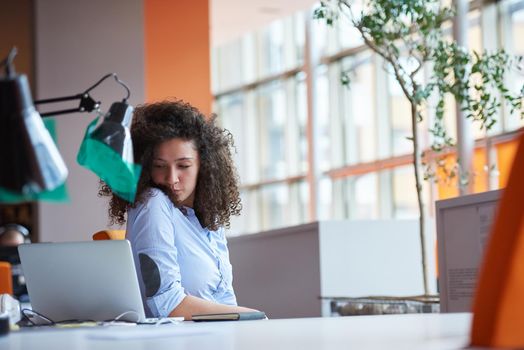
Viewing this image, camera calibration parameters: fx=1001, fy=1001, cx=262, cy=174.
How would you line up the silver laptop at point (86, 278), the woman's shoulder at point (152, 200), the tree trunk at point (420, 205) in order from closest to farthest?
the silver laptop at point (86, 278) < the woman's shoulder at point (152, 200) < the tree trunk at point (420, 205)

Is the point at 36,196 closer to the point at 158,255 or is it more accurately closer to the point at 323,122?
the point at 158,255

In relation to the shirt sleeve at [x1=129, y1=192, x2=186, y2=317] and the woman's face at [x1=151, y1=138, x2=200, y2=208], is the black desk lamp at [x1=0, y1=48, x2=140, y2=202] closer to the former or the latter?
the shirt sleeve at [x1=129, y1=192, x2=186, y2=317]

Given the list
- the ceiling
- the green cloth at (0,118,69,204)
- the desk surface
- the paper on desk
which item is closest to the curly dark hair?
the desk surface

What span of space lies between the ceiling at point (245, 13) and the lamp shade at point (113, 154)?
10222 millimetres

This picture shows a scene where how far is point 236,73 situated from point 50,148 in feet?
45.4

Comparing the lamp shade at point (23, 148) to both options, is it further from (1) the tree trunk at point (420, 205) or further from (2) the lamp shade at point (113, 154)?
(1) the tree trunk at point (420, 205)

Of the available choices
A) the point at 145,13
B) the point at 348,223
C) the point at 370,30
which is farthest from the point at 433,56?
the point at 145,13

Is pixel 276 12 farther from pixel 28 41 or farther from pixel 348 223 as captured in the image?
pixel 348 223

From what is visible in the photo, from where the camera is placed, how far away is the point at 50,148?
1.54 m

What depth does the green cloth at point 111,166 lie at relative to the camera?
6.44 feet

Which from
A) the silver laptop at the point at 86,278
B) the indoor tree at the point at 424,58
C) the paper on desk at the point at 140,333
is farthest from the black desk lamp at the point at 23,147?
the indoor tree at the point at 424,58

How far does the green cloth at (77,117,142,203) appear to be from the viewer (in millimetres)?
1962

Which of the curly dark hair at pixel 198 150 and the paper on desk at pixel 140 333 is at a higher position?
the curly dark hair at pixel 198 150

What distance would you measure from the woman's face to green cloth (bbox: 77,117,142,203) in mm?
1414
